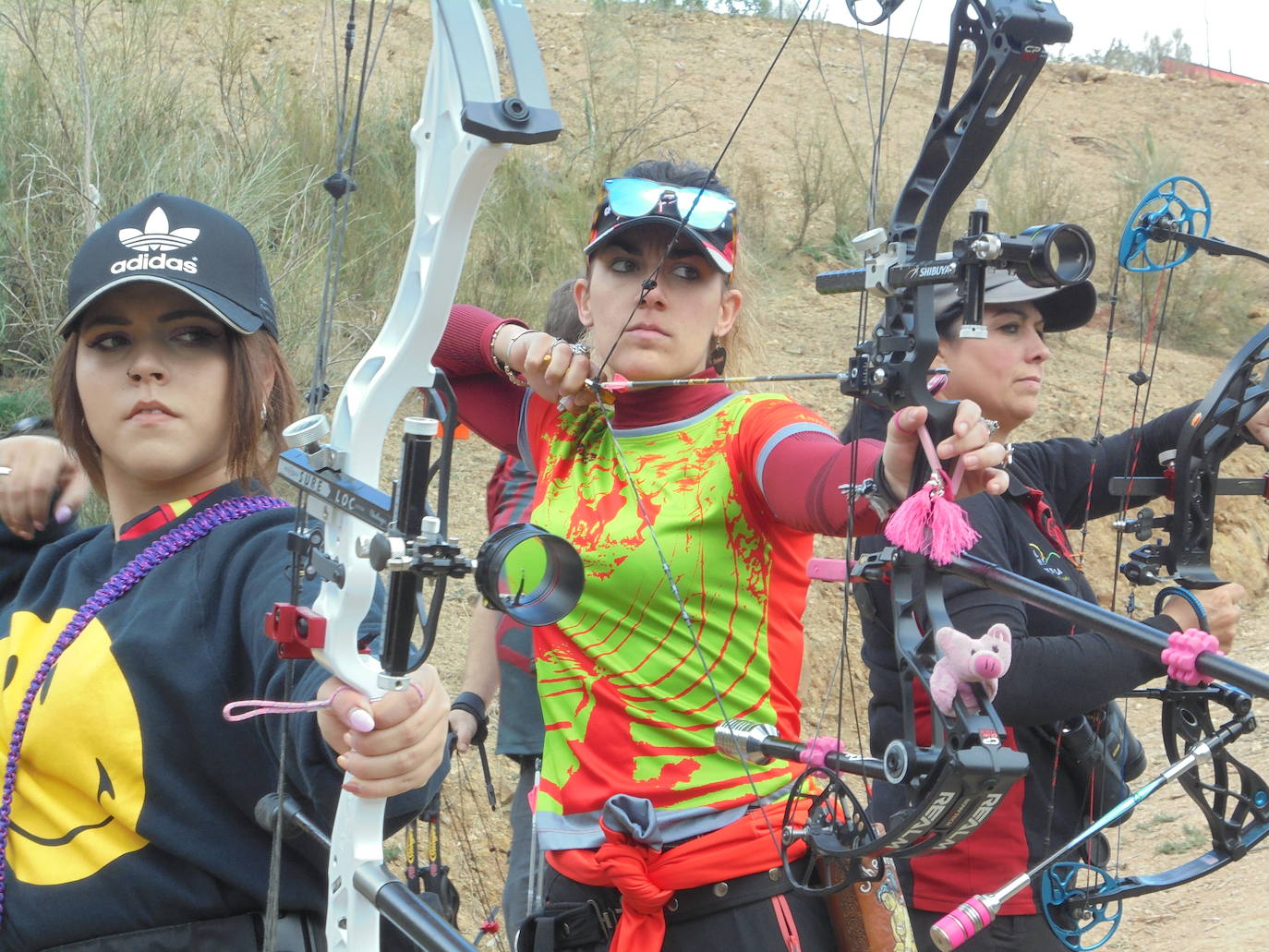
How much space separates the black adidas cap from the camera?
5.38 feet

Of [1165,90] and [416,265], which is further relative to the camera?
[1165,90]

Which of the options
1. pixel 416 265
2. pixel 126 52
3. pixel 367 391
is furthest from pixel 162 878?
pixel 126 52

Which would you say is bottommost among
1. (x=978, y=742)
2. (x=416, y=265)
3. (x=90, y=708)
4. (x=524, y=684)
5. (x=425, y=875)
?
(x=425, y=875)

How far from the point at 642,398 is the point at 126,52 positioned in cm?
478

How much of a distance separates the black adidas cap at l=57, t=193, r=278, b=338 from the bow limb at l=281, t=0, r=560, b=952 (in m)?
0.33

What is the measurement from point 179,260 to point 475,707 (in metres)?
1.50

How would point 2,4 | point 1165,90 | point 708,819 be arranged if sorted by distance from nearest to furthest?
1. point 708,819
2. point 2,4
3. point 1165,90

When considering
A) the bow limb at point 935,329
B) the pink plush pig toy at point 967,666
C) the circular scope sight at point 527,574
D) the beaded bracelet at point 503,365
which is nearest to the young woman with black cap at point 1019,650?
the bow limb at point 935,329

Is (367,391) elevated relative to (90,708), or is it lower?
elevated

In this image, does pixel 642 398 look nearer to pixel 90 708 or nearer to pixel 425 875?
pixel 90 708

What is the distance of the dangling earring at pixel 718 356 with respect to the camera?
2.13 m

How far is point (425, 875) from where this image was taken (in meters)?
3.13

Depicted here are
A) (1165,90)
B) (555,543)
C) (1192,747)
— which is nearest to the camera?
(555,543)

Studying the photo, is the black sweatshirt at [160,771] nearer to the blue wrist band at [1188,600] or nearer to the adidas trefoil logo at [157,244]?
the adidas trefoil logo at [157,244]
